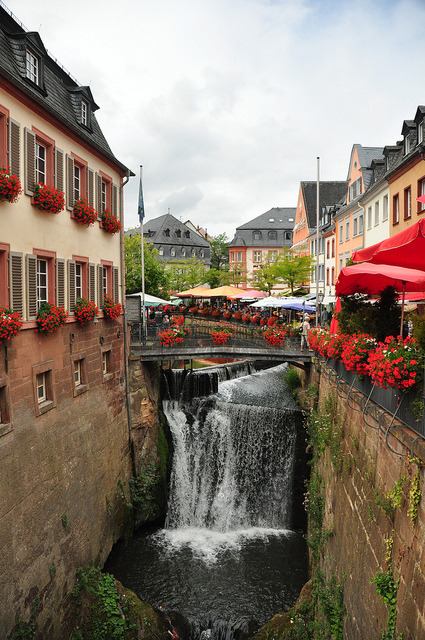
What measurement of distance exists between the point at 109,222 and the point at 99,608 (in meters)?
11.2

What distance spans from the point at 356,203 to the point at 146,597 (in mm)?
24839

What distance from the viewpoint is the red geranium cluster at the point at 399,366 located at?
6.06 m

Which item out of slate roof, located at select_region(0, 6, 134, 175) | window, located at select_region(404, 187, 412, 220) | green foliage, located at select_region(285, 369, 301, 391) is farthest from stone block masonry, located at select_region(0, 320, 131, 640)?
window, located at select_region(404, 187, 412, 220)

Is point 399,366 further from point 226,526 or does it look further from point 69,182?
point 226,526

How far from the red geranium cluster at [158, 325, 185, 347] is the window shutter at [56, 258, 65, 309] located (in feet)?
18.8

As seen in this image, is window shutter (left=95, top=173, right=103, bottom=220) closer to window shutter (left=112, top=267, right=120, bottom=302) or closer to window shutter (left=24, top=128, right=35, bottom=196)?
window shutter (left=112, top=267, right=120, bottom=302)

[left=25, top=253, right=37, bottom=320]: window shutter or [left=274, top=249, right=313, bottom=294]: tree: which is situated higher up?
[left=274, top=249, right=313, bottom=294]: tree

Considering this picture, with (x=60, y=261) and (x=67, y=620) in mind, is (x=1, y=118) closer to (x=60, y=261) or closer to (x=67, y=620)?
(x=60, y=261)

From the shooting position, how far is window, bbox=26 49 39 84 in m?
11.5

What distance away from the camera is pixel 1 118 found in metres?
9.90

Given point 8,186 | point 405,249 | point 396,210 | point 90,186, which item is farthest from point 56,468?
point 396,210

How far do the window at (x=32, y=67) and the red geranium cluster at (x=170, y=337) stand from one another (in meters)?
9.33

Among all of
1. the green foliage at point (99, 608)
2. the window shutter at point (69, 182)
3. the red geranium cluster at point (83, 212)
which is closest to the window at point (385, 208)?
the red geranium cluster at point (83, 212)

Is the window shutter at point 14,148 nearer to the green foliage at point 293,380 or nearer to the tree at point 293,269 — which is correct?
the green foliage at point 293,380
